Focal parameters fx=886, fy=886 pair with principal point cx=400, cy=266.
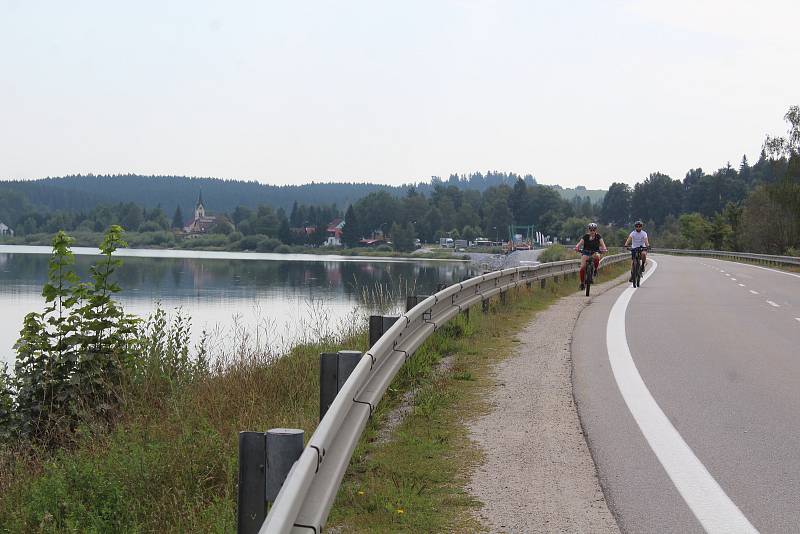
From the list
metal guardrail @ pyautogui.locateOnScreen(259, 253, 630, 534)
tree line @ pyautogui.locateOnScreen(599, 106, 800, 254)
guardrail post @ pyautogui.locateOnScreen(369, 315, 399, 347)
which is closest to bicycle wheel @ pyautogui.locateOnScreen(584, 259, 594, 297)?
Result: metal guardrail @ pyautogui.locateOnScreen(259, 253, 630, 534)

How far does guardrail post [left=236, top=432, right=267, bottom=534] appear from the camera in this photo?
3.88m

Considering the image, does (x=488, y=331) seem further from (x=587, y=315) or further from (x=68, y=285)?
(x=68, y=285)

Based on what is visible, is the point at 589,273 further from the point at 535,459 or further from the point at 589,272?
the point at 535,459

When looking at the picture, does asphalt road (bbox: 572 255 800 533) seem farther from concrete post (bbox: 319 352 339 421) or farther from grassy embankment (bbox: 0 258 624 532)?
concrete post (bbox: 319 352 339 421)

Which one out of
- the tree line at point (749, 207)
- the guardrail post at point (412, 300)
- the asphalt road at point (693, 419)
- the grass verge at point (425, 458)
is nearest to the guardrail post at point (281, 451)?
the grass verge at point (425, 458)

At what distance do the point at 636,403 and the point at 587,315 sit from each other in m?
8.63

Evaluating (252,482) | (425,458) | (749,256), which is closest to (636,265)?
(425,458)

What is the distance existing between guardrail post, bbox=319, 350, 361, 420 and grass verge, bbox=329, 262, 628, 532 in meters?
0.45

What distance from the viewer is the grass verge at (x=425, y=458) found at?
4.64 metres

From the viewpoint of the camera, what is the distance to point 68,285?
1319 centimetres

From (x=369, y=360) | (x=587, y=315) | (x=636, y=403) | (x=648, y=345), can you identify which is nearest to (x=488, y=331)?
(x=648, y=345)

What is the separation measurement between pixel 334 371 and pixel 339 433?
1.07 m

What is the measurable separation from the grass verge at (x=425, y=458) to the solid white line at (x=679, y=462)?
1218 millimetres

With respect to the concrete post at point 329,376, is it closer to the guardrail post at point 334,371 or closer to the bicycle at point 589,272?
the guardrail post at point 334,371
